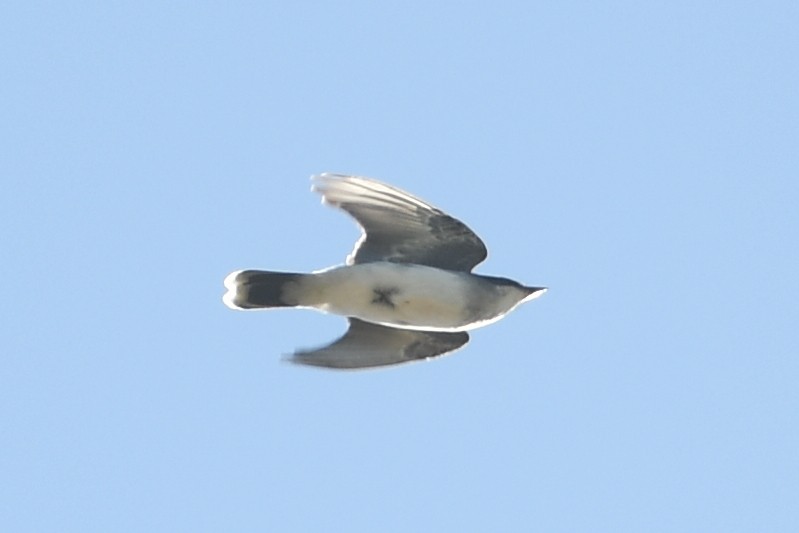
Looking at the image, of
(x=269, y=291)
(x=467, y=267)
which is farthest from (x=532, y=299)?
(x=269, y=291)

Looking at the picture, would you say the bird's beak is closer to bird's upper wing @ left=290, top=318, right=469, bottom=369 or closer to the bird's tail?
bird's upper wing @ left=290, top=318, right=469, bottom=369

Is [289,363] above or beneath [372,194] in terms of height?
beneath

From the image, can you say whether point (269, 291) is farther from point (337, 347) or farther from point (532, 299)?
point (532, 299)

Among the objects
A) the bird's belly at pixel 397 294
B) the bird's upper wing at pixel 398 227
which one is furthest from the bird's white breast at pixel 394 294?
the bird's upper wing at pixel 398 227

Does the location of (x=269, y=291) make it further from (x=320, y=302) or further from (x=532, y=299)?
(x=532, y=299)

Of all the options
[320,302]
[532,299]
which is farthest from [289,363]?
[532,299]

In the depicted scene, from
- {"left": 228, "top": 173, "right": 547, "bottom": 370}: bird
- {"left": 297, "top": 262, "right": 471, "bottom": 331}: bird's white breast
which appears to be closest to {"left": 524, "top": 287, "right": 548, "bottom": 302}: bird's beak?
{"left": 228, "top": 173, "right": 547, "bottom": 370}: bird

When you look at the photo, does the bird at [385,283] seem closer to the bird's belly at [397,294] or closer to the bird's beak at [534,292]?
the bird's belly at [397,294]
